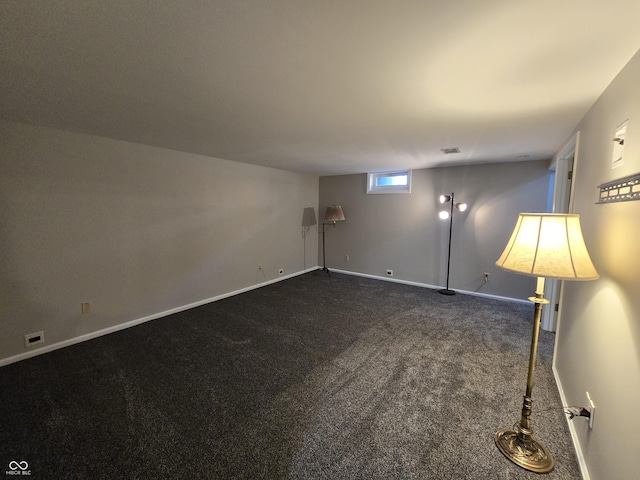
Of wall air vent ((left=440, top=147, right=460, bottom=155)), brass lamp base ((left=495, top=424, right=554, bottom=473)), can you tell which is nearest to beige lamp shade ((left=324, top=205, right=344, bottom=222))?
wall air vent ((left=440, top=147, right=460, bottom=155))

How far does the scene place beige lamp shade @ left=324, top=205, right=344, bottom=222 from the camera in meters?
5.62

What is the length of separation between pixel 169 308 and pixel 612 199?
4.45 metres

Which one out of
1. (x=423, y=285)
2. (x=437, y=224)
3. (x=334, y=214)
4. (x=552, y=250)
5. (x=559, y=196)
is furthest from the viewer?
(x=334, y=214)

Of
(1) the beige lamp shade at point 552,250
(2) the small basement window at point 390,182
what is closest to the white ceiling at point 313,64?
(1) the beige lamp shade at point 552,250

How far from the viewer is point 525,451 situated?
1580 millimetres

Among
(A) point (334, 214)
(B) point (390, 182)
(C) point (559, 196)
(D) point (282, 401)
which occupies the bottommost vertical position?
(D) point (282, 401)

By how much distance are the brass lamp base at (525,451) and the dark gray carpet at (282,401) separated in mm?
40

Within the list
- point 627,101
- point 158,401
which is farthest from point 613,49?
point 158,401

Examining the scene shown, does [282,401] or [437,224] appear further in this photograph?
[437,224]

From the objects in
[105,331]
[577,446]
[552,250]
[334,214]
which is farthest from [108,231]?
[577,446]

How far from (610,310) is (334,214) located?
15.0 feet

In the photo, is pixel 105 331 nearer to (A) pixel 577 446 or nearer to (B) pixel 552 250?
(B) pixel 552 250

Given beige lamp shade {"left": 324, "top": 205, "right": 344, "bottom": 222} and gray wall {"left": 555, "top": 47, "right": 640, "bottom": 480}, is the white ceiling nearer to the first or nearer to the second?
gray wall {"left": 555, "top": 47, "right": 640, "bottom": 480}

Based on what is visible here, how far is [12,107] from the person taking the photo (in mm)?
2066
